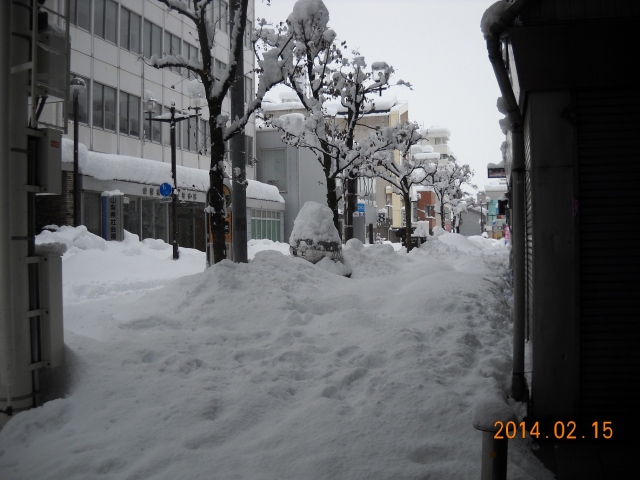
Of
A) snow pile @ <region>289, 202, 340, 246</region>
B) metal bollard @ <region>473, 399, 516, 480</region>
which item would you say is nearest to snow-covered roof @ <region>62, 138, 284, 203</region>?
snow pile @ <region>289, 202, 340, 246</region>

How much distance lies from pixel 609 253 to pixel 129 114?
2970 centimetres

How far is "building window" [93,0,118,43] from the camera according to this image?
29.3 m

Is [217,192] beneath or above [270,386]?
above

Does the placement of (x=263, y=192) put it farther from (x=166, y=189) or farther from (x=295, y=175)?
(x=166, y=189)

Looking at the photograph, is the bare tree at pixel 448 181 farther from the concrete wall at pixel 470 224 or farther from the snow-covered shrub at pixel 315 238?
the concrete wall at pixel 470 224

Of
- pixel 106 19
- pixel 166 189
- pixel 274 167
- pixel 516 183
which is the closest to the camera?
pixel 516 183

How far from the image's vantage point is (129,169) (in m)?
29.6

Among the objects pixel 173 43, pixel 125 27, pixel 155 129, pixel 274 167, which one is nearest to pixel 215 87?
pixel 125 27

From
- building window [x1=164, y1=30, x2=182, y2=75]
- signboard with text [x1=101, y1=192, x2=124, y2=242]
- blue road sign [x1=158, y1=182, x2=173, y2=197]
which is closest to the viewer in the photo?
blue road sign [x1=158, y1=182, x2=173, y2=197]

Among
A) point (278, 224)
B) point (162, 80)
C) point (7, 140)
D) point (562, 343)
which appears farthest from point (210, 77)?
point (278, 224)

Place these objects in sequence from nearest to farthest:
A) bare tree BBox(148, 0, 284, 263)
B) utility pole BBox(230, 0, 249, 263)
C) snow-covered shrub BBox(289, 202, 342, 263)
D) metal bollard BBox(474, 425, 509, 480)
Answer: metal bollard BBox(474, 425, 509, 480), bare tree BBox(148, 0, 284, 263), utility pole BBox(230, 0, 249, 263), snow-covered shrub BBox(289, 202, 342, 263)

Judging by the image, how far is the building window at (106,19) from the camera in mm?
29344

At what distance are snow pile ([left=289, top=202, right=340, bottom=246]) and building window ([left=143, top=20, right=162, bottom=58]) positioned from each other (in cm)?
2037

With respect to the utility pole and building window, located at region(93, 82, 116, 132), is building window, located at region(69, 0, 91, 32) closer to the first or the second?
building window, located at region(93, 82, 116, 132)
